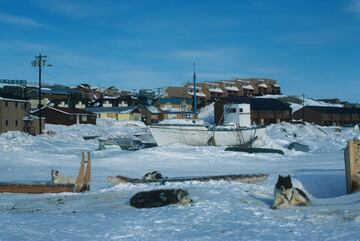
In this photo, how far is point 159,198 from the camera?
11.2 metres

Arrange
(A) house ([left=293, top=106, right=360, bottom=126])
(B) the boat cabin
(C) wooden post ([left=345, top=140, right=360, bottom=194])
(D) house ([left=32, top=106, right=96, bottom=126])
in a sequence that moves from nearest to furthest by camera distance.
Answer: (C) wooden post ([left=345, top=140, right=360, bottom=194])
(B) the boat cabin
(D) house ([left=32, top=106, right=96, bottom=126])
(A) house ([left=293, top=106, right=360, bottom=126])

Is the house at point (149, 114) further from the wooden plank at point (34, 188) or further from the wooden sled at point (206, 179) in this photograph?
the wooden plank at point (34, 188)

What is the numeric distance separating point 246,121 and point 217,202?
31.5m

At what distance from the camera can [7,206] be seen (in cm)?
1209

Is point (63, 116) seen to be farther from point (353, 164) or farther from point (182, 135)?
point (353, 164)

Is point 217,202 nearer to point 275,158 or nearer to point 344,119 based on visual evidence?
point 275,158

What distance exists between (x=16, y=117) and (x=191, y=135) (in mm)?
22232

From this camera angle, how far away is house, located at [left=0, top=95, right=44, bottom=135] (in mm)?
48094

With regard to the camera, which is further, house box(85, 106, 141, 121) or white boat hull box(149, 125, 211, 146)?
house box(85, 106, 141, 121)

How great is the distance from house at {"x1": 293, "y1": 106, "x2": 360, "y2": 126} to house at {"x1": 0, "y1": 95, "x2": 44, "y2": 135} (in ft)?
195

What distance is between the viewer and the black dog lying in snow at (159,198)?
11.0 m

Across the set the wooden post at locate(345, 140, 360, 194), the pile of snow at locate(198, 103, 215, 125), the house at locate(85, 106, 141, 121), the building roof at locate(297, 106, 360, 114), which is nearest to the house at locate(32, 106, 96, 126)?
the house at locate(85, 106, 141, 121)

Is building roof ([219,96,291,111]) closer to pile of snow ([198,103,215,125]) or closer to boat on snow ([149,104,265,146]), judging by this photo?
pile of snow ([198,103,215,125])

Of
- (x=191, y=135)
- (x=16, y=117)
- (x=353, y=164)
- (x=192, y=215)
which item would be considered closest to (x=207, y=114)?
(x=16, y=117)
